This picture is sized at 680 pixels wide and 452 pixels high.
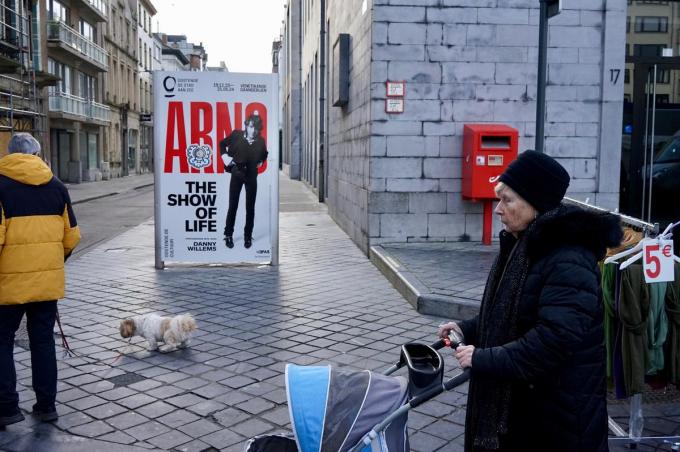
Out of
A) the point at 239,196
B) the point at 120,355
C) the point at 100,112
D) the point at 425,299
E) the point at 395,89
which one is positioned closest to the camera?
the point at 120,355

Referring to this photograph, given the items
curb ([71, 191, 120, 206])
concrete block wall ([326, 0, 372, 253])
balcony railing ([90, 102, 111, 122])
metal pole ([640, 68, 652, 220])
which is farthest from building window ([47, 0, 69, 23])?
metal pole ([640, 68, 652, 220])

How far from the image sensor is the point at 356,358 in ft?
18.3

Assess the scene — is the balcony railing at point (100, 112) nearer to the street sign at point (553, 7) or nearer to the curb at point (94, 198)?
the curb at point (94, 198)

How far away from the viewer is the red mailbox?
9609 mm

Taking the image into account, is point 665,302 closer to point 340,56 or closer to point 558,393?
point 558,393

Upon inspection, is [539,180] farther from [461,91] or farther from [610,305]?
[461,91]

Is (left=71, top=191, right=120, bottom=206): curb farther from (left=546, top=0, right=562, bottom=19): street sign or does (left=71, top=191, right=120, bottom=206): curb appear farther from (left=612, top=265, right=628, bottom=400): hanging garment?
(left=612, top=265, right=628, bottom=400): hanging garment

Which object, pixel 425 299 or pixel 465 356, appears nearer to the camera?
pixel 465 356

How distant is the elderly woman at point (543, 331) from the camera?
7.91ft

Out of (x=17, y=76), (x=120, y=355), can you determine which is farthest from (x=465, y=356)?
(x=17, y=76)

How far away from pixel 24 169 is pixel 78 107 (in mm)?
37690

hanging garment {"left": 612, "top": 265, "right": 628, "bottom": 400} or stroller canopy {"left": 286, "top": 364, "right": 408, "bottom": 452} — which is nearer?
stroller canopy {"left": 286, "top": 364, "right": 408, "bottom": 452}

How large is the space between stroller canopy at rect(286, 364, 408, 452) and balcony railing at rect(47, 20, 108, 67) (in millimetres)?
37511

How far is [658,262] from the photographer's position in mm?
3604
